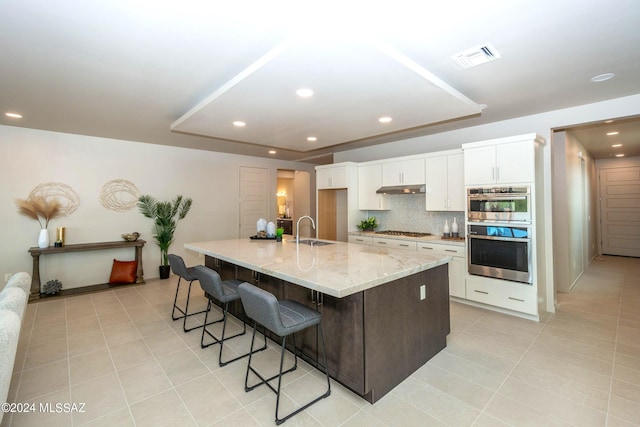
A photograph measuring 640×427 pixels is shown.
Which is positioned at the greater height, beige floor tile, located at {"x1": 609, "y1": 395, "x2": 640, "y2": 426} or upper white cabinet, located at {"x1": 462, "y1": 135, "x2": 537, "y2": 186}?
upper white cabinet, located at {"x1": 462, "y1": 135, "x2": 537, "y2": 186}

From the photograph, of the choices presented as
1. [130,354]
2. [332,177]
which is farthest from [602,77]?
[130,354]

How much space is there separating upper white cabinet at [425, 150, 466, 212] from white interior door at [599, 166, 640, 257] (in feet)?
20.6

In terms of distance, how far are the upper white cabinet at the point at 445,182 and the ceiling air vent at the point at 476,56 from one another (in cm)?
197

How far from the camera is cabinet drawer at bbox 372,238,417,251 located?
4500 millimetres

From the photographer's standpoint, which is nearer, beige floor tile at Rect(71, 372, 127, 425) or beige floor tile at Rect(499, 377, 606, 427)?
beige floor tile at Rect(499, 377, 606, 427)

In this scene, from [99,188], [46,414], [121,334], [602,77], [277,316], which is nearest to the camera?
[277,316]

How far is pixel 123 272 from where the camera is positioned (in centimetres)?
514

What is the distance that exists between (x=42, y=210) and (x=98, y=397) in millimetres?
3867

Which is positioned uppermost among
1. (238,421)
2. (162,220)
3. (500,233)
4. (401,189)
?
(401,189)

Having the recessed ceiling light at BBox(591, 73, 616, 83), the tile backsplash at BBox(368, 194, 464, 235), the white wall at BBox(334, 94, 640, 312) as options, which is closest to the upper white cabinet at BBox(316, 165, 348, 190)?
the tile backsplash at BBox(368, 194, 464, 235)

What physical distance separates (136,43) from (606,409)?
4.12 meters

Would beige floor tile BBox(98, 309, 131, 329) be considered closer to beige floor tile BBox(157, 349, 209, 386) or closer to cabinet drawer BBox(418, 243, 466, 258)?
beige floor tile BBox(157, 349, 209, 386)

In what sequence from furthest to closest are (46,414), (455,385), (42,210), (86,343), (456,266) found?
(42,210) → (456,266) → (86,343) → (455,385) → (46,414)

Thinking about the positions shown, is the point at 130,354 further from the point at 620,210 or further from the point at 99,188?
the point at 620,210
